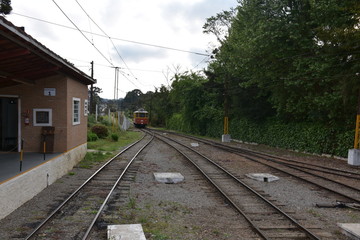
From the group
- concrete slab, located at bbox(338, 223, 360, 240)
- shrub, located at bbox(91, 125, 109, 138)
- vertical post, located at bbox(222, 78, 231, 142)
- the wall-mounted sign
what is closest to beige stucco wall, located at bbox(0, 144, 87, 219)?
the wall-mounted sign

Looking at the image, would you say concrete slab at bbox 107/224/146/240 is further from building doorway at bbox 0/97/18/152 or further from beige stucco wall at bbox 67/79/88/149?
building doorway at bbox 0/97/18/152

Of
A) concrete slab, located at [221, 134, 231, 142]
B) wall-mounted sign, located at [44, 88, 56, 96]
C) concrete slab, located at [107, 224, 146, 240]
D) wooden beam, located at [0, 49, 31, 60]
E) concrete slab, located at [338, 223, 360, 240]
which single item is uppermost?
wooden beam, located at [0, 49, 31, 60]

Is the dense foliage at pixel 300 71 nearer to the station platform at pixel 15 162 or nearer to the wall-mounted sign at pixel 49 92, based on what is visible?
→ the wall-mounted sign at pixel 49 92

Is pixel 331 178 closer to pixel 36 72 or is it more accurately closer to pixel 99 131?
pixel 36 72

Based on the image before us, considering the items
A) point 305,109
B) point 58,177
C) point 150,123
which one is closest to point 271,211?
point 58,177

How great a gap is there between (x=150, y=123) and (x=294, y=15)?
5627 cm

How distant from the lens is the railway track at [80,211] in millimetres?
6002

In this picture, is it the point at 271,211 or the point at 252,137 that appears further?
the point at 252,137

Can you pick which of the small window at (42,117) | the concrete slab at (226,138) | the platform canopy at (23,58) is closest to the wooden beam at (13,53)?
the platform canopy at (23,58)

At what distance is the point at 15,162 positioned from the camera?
9.56 metres

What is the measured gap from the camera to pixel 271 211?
7.68 meters

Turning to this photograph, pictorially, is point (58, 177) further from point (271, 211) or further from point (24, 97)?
point (271, 211)

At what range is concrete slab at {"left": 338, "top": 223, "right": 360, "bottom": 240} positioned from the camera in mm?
5840

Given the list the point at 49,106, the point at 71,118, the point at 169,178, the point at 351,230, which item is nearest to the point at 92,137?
the point at 71,118
